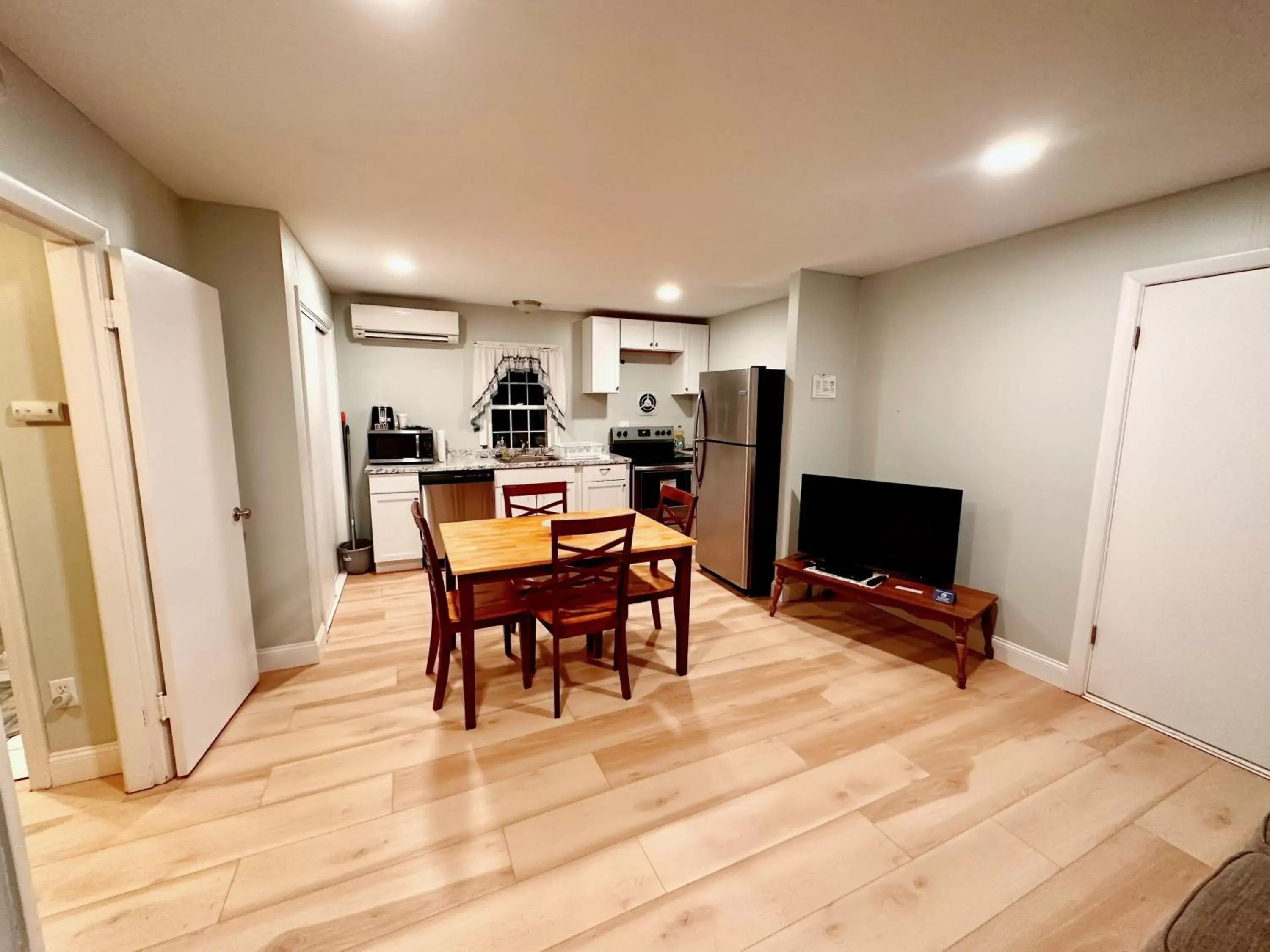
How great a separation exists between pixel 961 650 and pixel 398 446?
4.36m

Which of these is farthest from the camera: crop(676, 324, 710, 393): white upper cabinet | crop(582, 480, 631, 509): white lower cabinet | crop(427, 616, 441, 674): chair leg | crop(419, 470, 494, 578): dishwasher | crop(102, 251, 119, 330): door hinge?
crop(676, 324, 710, 393): white upper cabinet

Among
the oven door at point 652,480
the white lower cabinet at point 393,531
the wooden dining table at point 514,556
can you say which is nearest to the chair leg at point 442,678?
the wooden dining table at point 514,556

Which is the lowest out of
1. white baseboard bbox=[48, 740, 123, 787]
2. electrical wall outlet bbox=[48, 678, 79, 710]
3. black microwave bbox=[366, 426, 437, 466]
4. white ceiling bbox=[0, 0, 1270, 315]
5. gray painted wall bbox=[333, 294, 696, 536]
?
white baseboard bbox=[48, 740, 123, 787]

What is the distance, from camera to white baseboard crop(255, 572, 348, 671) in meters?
2.69

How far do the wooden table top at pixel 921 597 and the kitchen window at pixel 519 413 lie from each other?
10.7 feet

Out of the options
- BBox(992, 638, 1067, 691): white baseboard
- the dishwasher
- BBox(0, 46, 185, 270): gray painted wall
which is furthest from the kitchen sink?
BBox(992, 638, 1067, 691): white baseboard

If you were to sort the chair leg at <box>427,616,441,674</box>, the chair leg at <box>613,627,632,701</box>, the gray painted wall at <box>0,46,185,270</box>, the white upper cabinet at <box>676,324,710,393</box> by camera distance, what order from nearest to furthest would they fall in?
the gray painted wall at <box>0,46,185,270</box> < the chair leg at <box>613,627,632,701</box> < the chair leg at <box>427,616,441,674</box> < the white upper cabinet at <box>676,324,710,393</box>

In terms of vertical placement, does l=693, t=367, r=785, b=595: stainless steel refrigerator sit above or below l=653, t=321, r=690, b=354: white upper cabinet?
below

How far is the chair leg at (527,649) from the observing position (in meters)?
2.47

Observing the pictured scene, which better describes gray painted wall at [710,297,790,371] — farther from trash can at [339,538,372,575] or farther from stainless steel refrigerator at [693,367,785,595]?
trash can at [339,538,372,575]

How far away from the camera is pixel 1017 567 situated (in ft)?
9.26

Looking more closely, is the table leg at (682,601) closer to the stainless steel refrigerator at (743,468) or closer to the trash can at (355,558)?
the stainless steel refrigerator at (743,468)

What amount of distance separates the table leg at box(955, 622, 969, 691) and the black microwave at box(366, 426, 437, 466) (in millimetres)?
4199

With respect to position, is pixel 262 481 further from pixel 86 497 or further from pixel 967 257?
pixel 967 257
